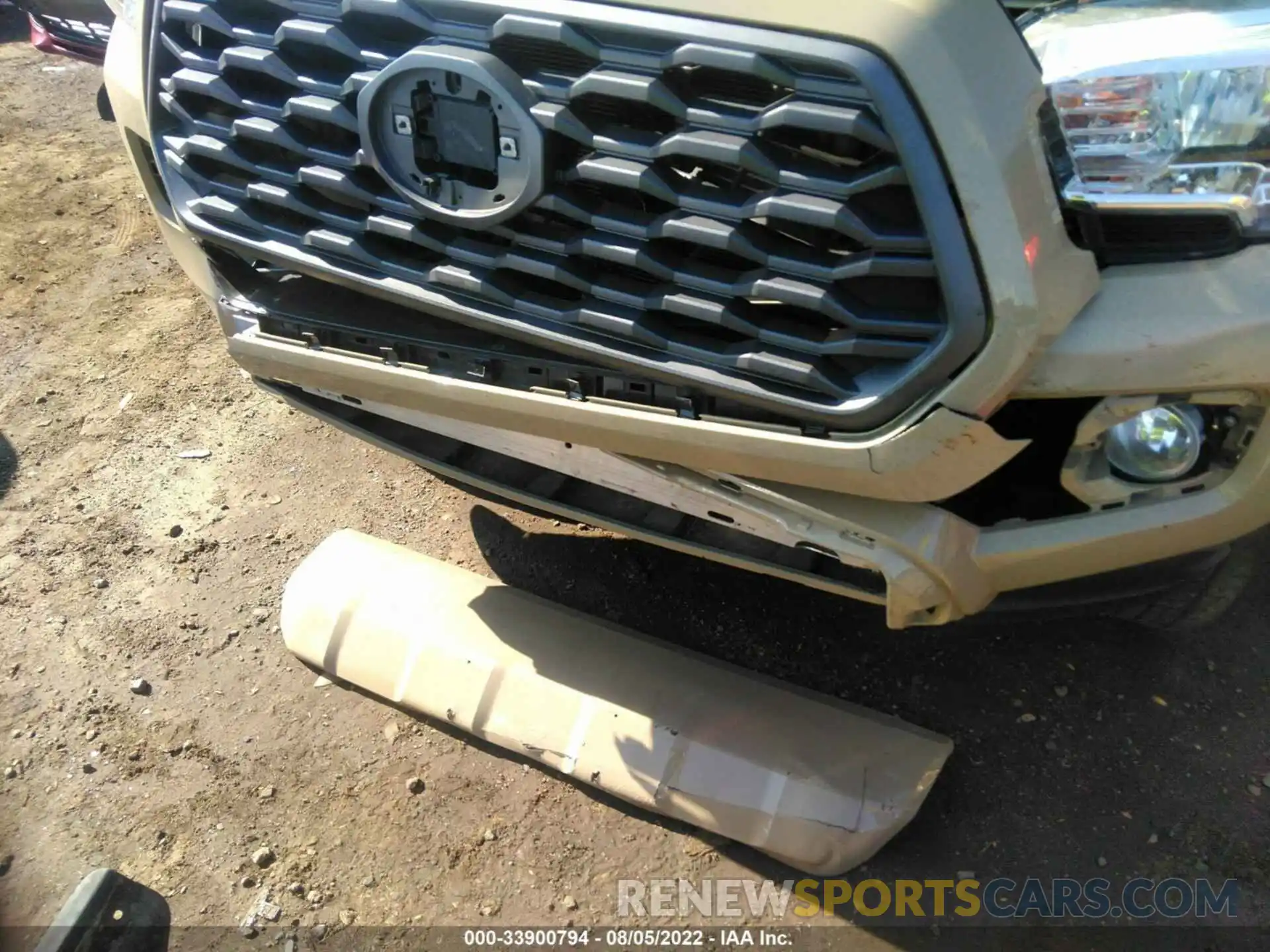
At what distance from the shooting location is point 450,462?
2.35 meters

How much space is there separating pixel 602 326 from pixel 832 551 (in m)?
0.59

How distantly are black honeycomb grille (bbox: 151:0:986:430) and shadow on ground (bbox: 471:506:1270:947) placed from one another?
0.85 m

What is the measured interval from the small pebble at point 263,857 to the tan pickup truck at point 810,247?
1.16 metres

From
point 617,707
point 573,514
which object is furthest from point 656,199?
point 617,707

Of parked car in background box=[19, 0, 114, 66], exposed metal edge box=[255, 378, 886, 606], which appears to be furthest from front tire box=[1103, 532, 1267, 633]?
parked car in background box=[19, 0, 114, 66]

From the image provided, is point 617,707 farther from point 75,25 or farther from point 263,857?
point 75,25

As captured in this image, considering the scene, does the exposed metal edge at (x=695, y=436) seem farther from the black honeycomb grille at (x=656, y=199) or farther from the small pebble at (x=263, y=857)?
the small pebble at (x=263, y=857)

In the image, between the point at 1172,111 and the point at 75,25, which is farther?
the point at 75,25

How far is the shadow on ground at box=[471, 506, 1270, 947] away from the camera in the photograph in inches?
84.6

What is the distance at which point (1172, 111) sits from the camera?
149 centimetres

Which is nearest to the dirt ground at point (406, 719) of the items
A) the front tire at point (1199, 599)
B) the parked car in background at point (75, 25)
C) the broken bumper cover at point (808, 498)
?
the front tire at point (1199, 599)

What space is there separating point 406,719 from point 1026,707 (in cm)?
161

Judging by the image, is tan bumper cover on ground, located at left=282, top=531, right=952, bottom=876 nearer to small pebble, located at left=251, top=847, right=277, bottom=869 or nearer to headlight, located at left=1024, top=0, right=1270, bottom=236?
small pebble, located at left=251, top=847, right=277, bottom=869

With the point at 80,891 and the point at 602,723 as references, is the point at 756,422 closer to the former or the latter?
the point at 602,723
